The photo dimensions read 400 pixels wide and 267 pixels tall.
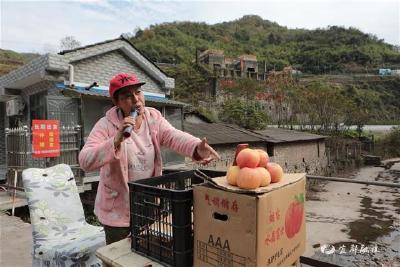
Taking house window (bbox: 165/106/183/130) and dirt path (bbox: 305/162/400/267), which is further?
house window (bbox: 165/106/183/130)

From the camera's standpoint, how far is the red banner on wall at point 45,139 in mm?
6941

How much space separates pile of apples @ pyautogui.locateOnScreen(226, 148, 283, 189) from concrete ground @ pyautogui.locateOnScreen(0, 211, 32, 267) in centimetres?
344

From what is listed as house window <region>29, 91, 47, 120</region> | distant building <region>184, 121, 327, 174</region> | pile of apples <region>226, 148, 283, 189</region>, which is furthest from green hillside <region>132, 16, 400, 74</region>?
pile of apples <region>226, 148, 283, 189</region>

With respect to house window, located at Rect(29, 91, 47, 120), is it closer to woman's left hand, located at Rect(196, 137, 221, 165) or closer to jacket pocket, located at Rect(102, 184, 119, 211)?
jacket pocket, located at Rect(102, 184, 119, 211)

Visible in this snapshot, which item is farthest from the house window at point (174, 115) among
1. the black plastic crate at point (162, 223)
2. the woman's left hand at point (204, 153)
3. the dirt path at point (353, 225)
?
the black plastic crate at point (162, 223)

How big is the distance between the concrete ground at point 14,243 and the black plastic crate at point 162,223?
286cm

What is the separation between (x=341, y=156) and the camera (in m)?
25.3

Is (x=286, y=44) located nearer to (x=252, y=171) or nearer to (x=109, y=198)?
(x=109, y=198)

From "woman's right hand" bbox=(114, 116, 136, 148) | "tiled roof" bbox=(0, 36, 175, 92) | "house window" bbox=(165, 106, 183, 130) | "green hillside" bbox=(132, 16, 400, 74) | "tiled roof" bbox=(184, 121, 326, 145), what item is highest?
"green hillside" bbox=(132, 16, 400, 74)

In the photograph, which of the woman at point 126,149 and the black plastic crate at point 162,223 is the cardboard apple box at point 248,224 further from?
the woman at point 126,149

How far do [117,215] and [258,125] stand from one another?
18687mm

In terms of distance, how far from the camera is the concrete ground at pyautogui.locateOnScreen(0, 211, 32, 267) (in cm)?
397

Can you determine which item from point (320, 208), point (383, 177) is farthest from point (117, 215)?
point (383, 177)

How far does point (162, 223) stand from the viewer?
5.37 ft
